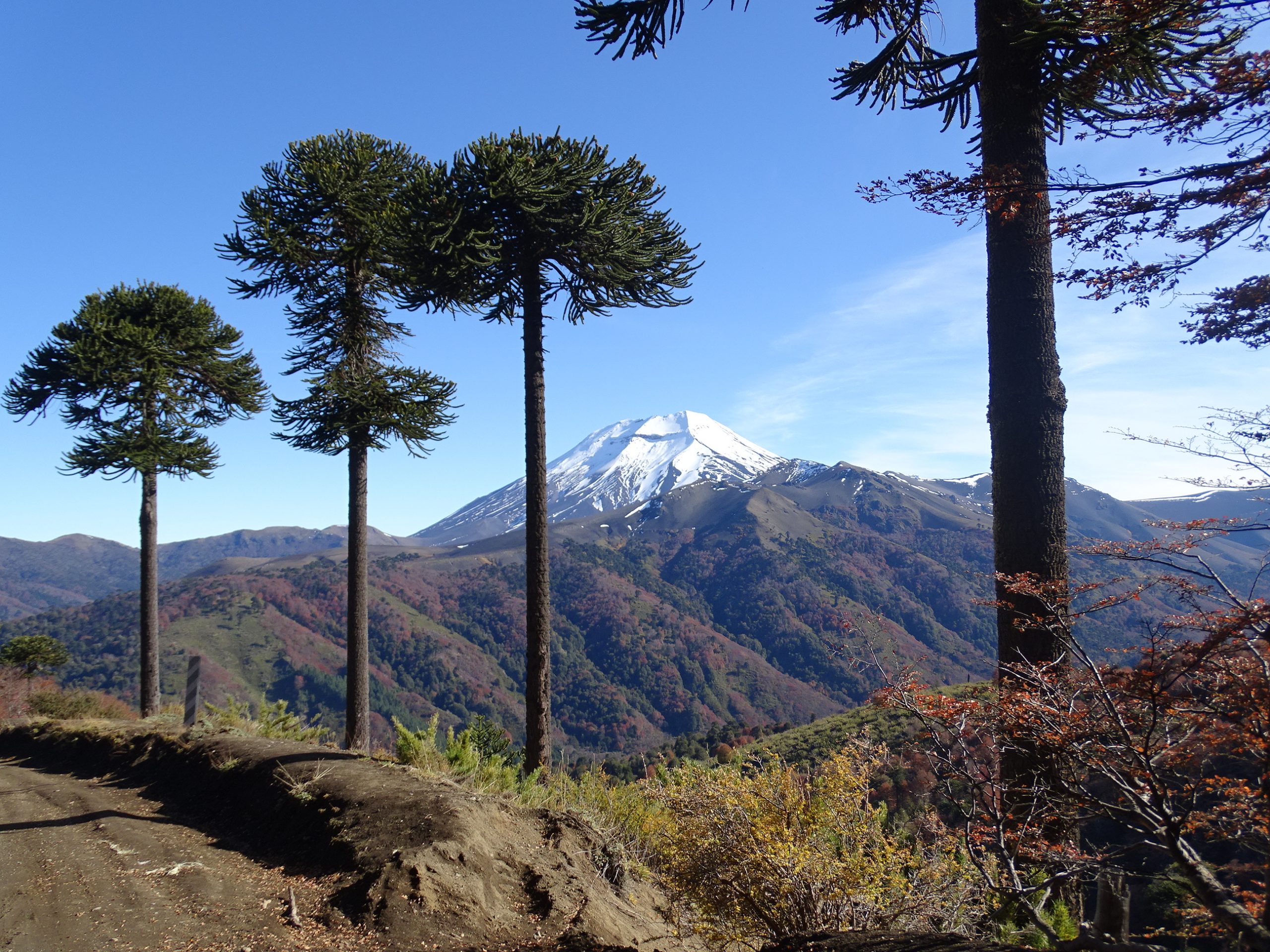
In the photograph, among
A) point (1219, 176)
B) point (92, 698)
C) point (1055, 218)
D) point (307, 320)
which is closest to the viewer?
point (1219, 176)

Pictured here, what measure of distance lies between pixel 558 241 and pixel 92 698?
16.7 m

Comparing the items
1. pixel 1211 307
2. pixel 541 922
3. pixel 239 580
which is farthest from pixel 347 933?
pixel 239 580

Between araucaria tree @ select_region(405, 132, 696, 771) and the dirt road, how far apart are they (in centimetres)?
390

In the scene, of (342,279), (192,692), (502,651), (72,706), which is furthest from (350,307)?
(502,651)

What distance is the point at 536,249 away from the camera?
9867mm

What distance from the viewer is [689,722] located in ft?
510

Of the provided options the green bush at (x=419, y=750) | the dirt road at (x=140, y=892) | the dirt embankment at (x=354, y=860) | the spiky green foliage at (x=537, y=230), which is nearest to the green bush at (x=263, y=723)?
the dirt embankment at (x=354, y=860)

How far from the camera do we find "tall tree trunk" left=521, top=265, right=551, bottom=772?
9.21 meters

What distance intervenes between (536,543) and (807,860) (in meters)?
5.81

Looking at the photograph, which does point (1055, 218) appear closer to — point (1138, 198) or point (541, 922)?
point (1138, 198)

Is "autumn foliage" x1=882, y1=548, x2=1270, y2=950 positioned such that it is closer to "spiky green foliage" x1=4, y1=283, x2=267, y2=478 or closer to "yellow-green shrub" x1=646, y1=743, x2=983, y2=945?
"yellow-green shrub" x1=646, y1=743, x2=983, y2=945

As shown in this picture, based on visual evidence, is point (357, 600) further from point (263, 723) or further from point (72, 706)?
point (72, 706)

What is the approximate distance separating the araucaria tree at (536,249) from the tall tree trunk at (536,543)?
1 cm

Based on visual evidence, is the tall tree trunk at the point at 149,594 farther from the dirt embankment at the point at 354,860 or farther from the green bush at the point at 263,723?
the dirt embankment at the point at 354,860
